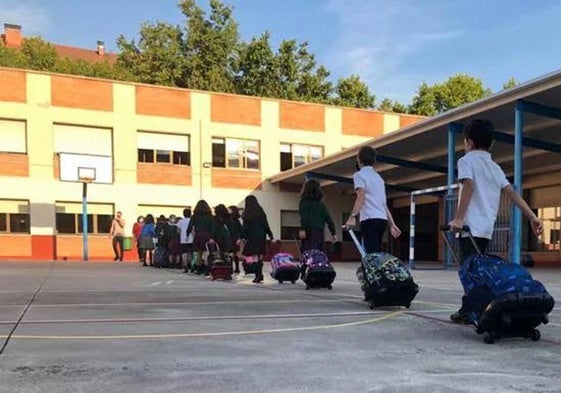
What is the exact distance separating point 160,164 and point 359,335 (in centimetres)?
2559

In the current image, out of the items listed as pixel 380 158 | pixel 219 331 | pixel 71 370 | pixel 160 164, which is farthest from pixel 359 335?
pixel 160 164

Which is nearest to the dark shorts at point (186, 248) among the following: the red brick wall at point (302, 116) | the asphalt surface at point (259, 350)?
the asphalt surface at point (259, 350)

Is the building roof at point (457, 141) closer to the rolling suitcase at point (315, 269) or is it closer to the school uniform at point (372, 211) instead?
the rolling suitcase at point (315, 269)

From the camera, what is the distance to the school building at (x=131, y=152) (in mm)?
27344

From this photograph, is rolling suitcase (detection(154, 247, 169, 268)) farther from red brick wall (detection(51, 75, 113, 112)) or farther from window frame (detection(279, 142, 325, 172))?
window frame (detection(279, 142, 325, 172))

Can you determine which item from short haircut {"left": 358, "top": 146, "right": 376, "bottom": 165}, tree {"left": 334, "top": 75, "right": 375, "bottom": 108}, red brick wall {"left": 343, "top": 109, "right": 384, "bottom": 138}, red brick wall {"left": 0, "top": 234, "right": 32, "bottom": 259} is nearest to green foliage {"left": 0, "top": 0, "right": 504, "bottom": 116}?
tree {"left": 334, "top": 75, "right": 375, "bottom": 108}

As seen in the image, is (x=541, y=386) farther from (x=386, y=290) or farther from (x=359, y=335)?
(x=386, y=290)

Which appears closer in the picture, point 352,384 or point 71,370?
point 352,384

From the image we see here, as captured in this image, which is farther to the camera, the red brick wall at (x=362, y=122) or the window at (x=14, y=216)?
the red brick wall at (x=362, y=122)

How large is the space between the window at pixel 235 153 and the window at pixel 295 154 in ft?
4.97

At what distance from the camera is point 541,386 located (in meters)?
3.53

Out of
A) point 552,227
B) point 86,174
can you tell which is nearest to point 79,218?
point 86,174

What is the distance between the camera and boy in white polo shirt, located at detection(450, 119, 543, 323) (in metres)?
5.37

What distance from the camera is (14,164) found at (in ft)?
89.2
